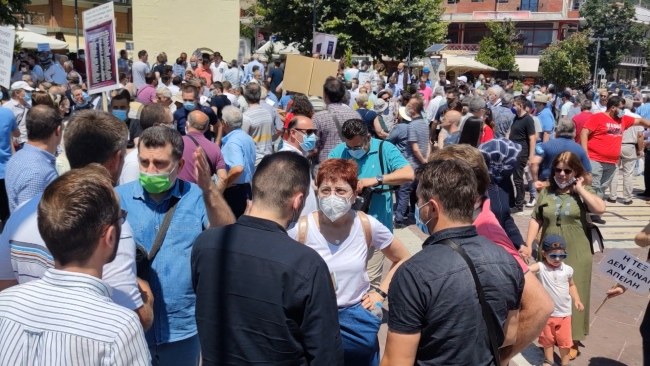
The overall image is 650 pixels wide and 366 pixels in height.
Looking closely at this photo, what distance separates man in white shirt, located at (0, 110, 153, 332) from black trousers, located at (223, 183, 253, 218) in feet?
10.1

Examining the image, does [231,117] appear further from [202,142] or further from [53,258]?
[53,258]

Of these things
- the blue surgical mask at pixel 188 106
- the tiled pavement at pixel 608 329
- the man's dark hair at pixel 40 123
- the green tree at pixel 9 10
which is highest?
the green tree at pixel 9 10

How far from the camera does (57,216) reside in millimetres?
1989

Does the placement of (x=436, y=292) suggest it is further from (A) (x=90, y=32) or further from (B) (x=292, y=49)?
(B) (x=292, y=49)

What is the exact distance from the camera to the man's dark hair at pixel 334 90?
296 inches

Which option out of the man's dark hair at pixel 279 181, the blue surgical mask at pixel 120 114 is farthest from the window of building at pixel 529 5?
the man's dark hair at pixel 279 181

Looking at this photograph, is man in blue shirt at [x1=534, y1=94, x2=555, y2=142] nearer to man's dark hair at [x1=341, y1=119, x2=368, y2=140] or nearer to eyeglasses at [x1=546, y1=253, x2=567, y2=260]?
eyeglasses at [x1=546, y1=253, x2=567, y2=260]

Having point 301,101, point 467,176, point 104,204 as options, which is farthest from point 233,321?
point 301,101

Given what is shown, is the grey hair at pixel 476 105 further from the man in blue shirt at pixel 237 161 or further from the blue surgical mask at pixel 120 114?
the blue surgical mask at pixel 120 114

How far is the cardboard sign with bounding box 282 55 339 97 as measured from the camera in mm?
10008

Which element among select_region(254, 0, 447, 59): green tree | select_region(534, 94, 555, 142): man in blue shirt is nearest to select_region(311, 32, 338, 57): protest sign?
select_region(534, 94, 555, 142): man in blue shirt

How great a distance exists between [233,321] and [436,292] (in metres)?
0.81

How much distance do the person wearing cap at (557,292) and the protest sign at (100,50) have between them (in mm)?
4916

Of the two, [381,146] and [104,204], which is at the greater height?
[104,204]
